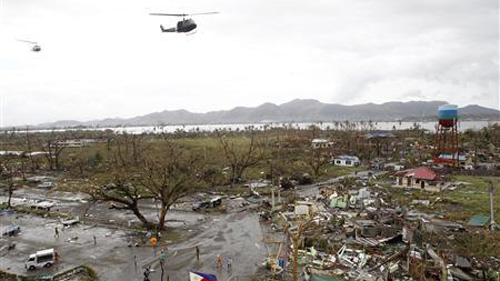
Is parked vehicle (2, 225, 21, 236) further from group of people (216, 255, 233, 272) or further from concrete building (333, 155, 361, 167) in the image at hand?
concrete building (333, 155, 361, 167)

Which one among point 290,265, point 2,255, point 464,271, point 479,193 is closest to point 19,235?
point 2,255

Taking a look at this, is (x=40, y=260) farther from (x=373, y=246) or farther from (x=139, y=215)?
(x=373, y=246)

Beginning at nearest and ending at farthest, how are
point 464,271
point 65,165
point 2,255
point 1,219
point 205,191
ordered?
point 464,271 < point 2,255 < point 1,219 < point 205,191 < point 65,165

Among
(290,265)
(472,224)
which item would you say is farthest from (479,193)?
(290,265)

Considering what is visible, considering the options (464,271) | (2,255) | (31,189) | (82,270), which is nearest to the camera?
(464,271)

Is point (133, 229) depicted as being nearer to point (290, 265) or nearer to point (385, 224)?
point (290, 265)

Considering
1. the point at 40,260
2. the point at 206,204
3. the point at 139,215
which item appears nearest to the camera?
the point at 40,260

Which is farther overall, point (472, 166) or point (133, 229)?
point (472, 166)

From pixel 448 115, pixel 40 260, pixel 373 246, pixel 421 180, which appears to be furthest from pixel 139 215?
pixel 448 115

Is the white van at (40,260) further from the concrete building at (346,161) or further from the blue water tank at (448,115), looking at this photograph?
the blue water tank at (448,115)
